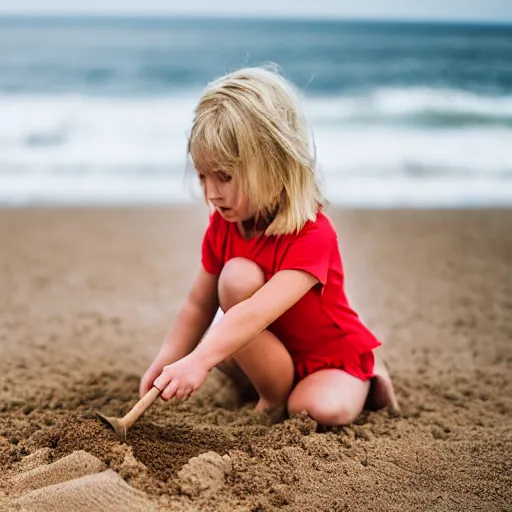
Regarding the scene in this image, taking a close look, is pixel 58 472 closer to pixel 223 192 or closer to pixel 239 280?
pixel 239 280

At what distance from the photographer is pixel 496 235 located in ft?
14.1

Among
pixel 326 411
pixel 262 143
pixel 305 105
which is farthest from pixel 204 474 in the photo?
pixel 305 105

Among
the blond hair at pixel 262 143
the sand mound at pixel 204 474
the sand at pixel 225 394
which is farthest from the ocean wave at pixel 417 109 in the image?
the sand mound at pixel 204 474

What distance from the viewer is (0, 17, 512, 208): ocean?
5734 millimetres

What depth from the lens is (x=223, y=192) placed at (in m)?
1.68

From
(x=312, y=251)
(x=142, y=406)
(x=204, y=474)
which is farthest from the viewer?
(x=312, y=251)

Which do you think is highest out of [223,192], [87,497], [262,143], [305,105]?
[305,105]

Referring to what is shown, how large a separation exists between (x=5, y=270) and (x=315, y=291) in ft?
7.66

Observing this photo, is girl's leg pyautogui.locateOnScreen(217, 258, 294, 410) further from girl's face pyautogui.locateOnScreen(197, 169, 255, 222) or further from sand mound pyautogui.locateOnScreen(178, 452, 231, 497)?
sand mound pyautogui.locateOnScreen(178, 452, 231, 497)

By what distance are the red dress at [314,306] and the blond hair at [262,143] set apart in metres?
0.05

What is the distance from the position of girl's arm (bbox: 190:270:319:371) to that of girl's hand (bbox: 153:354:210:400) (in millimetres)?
17

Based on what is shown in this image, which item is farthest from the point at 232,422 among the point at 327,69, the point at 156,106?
the point at 327,69

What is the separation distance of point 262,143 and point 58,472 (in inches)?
36.8

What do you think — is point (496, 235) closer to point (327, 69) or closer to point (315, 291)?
point (315, 291)
